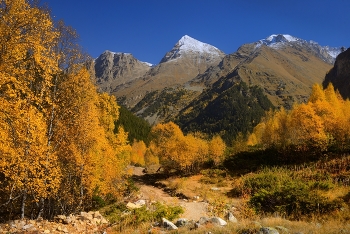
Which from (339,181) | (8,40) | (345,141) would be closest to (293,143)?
(345,141)

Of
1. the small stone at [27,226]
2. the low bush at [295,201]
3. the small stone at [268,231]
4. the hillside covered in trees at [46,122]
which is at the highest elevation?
the hillside covered in trees at [46,122]

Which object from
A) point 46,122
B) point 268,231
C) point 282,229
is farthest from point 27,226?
point 282,229

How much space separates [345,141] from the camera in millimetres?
37000

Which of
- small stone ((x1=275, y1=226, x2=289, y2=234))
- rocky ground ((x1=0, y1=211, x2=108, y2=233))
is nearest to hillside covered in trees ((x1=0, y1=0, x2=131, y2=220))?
rocky ground ((x1=0, y1=211, x2=108, y2=233))

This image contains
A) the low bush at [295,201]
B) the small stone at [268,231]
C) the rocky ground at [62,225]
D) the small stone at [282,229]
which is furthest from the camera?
the low bush at [295,201]

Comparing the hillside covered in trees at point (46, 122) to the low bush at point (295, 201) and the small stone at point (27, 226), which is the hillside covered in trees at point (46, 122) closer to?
the small stone at point (27, 226)

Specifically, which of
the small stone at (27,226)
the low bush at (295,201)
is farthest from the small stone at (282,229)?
the small stone at (27,226)

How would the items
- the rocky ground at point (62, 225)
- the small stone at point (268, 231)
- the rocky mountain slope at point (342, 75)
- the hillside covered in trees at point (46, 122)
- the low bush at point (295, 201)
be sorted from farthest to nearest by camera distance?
the rocky mountain slope at point (342, 75), the low bush at point (295, 201), the rocky ground at point (62, 225), the hillside covered in trees at point (46, 122), the small stone at point (268, 231)

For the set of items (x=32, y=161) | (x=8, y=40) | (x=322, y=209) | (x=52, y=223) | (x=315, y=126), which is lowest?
(x=52, y=223)

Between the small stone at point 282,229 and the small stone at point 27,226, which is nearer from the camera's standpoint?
the small stone at point 282,229

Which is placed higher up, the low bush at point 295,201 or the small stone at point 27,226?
the low bush at point 295,201

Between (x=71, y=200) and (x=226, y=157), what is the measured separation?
29678mm

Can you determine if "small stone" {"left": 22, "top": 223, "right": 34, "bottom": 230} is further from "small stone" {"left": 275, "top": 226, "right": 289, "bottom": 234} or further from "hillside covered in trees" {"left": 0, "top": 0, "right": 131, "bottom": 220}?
"small stone" {"left": 275, "top": 226, "right": 289, "bottom": 234}

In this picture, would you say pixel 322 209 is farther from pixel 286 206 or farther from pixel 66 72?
pixel 66 72
